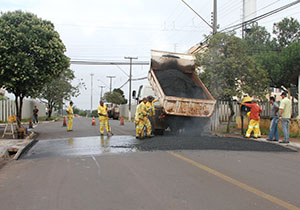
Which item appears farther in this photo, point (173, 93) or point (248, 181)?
point (173, 93)

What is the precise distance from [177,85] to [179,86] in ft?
0.31

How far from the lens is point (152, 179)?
Answer: 548 cm

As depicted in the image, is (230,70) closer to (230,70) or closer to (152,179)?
(230,70)

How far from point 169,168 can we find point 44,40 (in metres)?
10.3

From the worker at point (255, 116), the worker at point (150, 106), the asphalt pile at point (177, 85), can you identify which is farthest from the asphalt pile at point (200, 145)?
the asphalt pile at point (177, 85)

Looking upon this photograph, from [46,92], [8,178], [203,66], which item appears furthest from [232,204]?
[46,92]

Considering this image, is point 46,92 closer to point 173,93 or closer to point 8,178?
point 173,93

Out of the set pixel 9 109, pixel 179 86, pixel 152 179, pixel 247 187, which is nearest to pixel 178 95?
pixel 179 86

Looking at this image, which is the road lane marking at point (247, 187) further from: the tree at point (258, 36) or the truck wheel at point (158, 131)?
the tree at point (258, 36)

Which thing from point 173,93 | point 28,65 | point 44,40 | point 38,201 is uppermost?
point 44,40

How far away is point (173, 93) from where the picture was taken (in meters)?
12.6

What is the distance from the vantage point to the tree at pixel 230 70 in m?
14.8

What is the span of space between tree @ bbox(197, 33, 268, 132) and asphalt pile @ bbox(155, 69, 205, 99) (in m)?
1.78

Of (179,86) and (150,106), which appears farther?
(179,86)
